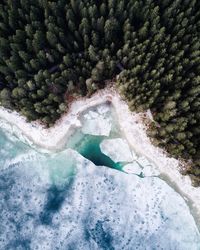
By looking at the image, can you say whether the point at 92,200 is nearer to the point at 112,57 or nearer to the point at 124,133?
the point at 124,133

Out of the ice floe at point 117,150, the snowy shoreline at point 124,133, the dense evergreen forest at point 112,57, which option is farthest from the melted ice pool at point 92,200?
the dense evergreen forest at point 112,57

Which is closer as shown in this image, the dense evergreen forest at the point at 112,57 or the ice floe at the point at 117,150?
the dense evergreen forest at the point at 112,57

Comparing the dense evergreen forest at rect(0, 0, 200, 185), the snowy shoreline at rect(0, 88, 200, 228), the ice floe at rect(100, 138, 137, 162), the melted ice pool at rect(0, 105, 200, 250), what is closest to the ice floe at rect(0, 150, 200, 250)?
the melted ice pool at rect(0, 105, 200, 250)

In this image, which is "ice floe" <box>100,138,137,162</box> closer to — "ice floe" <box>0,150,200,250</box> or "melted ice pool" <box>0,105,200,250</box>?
"melted ice pool" <box>0,105,200,250</box>

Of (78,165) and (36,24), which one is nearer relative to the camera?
(36,24)

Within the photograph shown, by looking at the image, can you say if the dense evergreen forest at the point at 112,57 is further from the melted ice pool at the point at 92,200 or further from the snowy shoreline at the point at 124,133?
the melted ice pool at the point at 92,200

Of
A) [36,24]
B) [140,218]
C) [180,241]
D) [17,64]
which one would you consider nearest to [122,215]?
[140,218]

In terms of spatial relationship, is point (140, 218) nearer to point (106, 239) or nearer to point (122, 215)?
point (122, 215)
